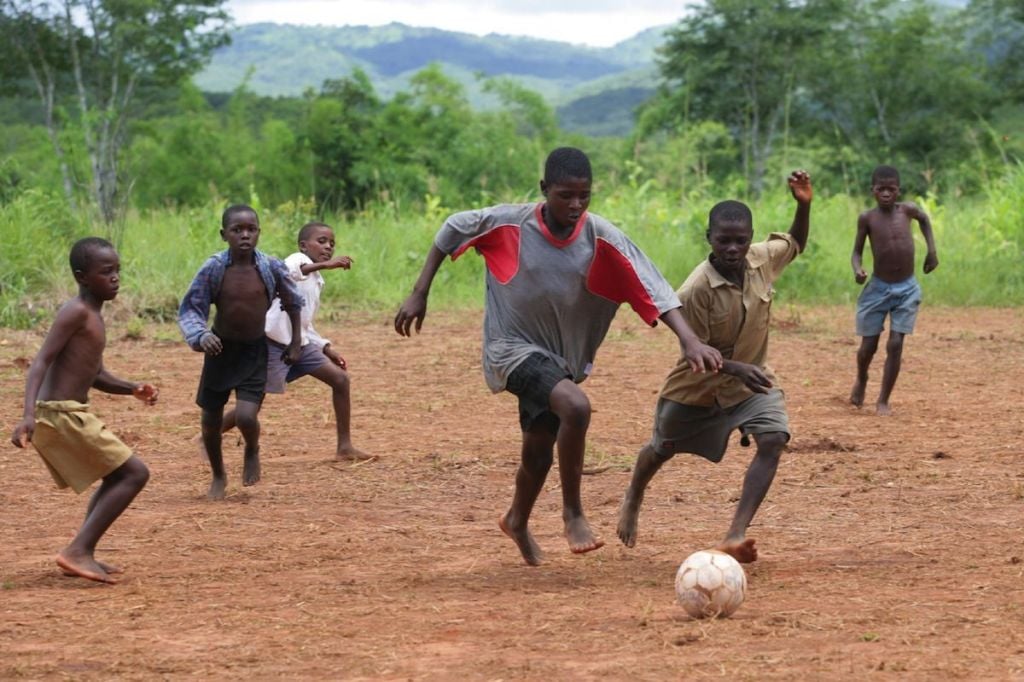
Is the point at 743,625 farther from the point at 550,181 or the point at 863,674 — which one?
the point at 550,181

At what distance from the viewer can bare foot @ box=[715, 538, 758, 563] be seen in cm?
520

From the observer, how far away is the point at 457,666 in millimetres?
4105

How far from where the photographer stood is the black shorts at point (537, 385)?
5.12 m

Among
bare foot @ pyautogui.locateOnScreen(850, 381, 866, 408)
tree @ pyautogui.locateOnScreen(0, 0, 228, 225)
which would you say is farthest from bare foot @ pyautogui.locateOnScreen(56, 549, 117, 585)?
tree @ pyautogui.locateOnScreen(0, 0, 228, 225)

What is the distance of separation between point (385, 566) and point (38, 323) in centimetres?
843

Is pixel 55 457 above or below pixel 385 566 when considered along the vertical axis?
above

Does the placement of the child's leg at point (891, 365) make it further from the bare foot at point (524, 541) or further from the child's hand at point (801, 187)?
the bare foot at point (524, 541)

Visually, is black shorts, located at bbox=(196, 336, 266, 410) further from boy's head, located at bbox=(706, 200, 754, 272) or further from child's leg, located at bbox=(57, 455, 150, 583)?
boy's head, located at bbox=(706, 200, 754, 272)

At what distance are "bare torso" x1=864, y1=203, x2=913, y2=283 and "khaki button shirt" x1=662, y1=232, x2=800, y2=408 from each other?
3945 millimetres

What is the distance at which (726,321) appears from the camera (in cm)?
543

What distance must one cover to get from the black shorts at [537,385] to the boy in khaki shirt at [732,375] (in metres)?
0.57

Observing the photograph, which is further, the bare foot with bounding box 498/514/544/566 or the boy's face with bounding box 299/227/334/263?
the boy's face with bounding box 299/227/334/263

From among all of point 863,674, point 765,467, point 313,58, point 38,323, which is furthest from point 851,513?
point 313,58

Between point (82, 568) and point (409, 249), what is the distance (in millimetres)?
11254
